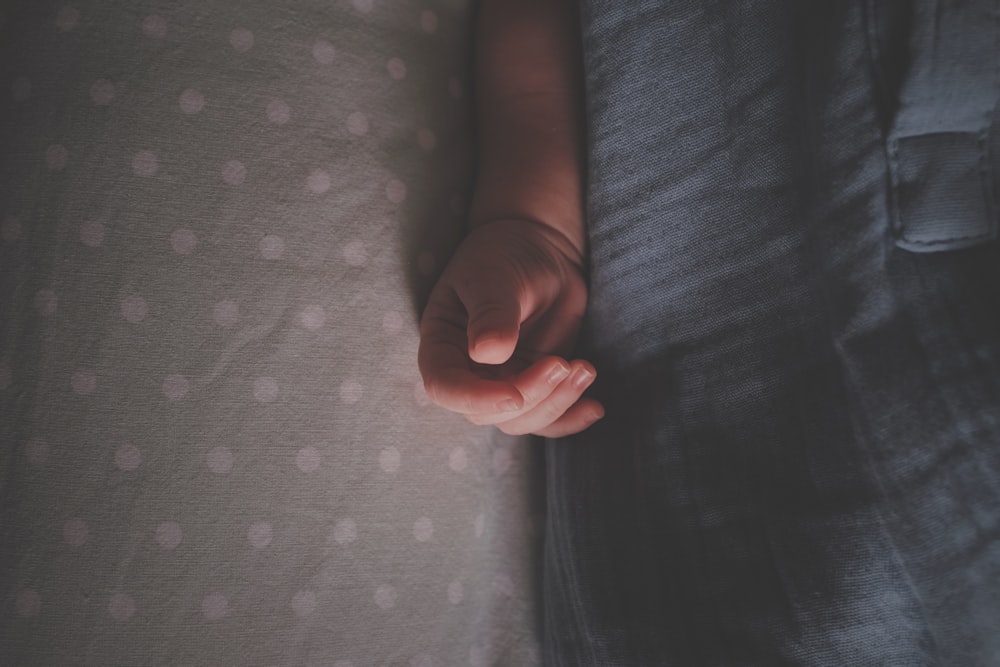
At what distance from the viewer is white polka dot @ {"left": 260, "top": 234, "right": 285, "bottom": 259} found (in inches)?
22.5

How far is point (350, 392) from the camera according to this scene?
58 centimetres

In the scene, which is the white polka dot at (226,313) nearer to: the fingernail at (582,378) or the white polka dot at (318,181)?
the white polka dot at (318,181)

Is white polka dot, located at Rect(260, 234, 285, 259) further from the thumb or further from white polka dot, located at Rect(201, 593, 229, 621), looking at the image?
white polka dot, located at Rect(201, 593, 229, 621)

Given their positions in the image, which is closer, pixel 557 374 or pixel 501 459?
pixel 557 374

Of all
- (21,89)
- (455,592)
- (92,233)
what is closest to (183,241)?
(92,233)

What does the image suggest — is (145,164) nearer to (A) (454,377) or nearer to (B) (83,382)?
(B) (83,382)

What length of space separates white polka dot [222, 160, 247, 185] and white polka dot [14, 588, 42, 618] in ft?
1.12

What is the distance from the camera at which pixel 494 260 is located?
0.58m

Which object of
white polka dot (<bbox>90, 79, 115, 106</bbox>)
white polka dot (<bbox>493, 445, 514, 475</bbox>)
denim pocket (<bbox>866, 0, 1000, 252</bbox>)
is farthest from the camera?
white polka dot (<bbox>493, 445, 514, 475</bbox>)

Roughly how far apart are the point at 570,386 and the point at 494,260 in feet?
0.42

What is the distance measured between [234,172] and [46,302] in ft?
0.57

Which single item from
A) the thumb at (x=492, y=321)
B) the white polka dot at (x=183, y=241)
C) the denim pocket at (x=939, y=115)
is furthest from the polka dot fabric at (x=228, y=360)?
the denim pocket at (x=939, y=115)

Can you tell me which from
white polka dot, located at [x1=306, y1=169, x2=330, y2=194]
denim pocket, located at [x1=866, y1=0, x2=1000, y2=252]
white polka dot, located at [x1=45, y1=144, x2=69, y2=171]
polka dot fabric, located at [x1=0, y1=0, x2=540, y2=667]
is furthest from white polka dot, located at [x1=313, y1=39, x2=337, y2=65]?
denim pocket, located at [x1=866, y1=0, x2=1000, y2=252]

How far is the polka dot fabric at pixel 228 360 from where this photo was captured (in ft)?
1.67
